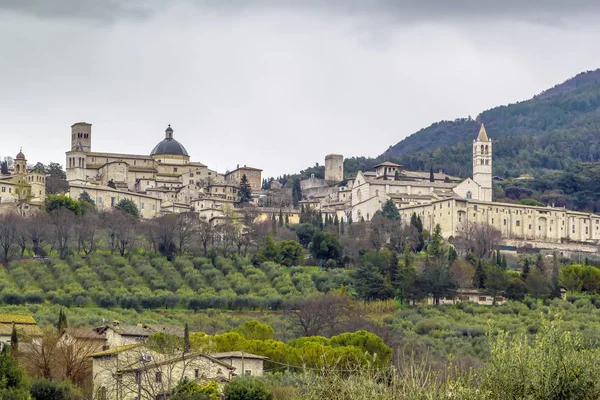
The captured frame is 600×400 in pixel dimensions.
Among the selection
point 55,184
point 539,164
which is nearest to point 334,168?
point 55,184

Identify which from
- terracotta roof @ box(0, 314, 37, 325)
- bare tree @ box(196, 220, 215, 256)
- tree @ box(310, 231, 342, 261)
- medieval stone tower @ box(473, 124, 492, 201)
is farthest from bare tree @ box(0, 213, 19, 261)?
medieval stone tower @ box(473, 124, 492, 201)

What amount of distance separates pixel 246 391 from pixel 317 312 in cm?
2364

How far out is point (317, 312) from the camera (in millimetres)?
58250

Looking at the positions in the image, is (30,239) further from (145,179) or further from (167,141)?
(167,141)

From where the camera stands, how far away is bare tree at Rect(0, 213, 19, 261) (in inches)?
2921

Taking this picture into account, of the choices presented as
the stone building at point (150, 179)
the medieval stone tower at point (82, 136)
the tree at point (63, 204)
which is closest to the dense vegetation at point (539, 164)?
the stone building at point (150, 179)

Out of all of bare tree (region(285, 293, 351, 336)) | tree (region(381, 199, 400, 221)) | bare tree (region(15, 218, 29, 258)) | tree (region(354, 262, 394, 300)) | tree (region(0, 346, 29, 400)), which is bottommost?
tree (region(0, 346, 29, 400))

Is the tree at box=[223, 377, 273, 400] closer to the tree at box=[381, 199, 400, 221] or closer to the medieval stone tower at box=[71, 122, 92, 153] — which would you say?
the tree at box=[381, 199, 400, 221]

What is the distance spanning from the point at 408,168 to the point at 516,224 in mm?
35357

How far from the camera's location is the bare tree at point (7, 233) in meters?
74.2

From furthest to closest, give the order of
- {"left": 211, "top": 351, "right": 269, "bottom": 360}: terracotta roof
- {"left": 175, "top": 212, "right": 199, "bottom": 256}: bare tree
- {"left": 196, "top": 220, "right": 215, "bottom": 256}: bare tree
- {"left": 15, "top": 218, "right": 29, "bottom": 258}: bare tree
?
{"left": 196, "top": 220, "right": 215, "bottom": 256}: bare tree < {"left": 175, "top": 212, "right": 199, "bottom": 256}: bare tree < {"left": 15, "top": 218, "right": 29, "bottom": 258}: bare tree < {"left": 211, "top": 351, "right": 269, "bottom": 360}: terracotta roof

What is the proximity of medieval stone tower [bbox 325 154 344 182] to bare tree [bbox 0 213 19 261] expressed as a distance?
138 feet

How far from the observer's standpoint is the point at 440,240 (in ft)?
277

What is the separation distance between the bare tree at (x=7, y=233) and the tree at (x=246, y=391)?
135ft
